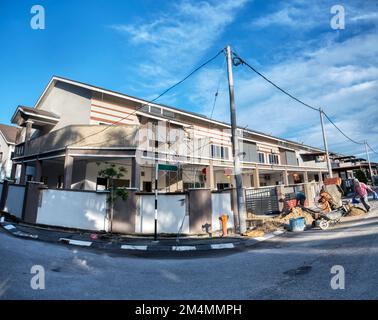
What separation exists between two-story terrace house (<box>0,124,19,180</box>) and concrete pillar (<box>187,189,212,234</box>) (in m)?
23.5

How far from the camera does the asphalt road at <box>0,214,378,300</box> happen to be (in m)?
3.99

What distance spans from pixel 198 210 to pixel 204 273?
5.19m


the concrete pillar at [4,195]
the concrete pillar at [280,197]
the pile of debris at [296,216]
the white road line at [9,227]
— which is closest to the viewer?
the white road line at [9,227]

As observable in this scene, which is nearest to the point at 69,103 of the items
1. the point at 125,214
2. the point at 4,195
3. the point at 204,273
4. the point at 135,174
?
the point at 4,195

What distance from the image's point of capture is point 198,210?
1059 cm

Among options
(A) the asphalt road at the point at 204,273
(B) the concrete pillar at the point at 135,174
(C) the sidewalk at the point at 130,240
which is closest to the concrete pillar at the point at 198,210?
(C) the sidewalk at the point at 130,240

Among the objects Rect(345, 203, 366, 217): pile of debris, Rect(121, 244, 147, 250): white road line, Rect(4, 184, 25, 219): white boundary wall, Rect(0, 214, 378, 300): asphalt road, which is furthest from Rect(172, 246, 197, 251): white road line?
Rect(345, 203, 366, 217): pile of debris

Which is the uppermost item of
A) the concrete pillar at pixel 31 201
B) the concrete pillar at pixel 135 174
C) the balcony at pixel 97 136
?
the balcony at pixel 97 136

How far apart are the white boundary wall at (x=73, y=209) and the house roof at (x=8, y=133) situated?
64.7 feet

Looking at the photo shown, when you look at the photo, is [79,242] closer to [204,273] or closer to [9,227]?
[9,227]

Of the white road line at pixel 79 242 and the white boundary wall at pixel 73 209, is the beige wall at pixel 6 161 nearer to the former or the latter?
the white boundary wall at pixel 73 209

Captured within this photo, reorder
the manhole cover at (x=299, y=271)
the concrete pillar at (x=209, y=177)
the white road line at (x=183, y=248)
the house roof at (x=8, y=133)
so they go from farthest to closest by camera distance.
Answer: the house roof at (x=8, y=133) < the concrete pillar at (x=209, y=177) < the white road line at (x=183, y=248) < the manhole cover at (x=299, y=271)

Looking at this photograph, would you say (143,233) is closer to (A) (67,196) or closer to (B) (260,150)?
(A) (67,196)

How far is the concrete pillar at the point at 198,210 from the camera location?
10477 mm
